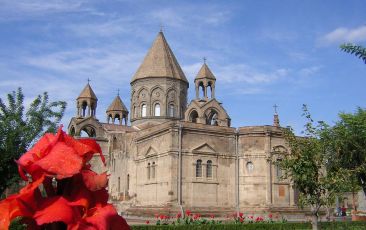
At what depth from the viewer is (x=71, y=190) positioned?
65.0 inches

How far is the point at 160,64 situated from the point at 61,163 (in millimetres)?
43305

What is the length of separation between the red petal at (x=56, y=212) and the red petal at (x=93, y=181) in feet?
0.40

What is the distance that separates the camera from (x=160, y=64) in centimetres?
4447

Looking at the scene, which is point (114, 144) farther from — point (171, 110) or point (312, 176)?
point (312, 176)

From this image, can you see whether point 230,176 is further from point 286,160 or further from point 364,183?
point 286,160

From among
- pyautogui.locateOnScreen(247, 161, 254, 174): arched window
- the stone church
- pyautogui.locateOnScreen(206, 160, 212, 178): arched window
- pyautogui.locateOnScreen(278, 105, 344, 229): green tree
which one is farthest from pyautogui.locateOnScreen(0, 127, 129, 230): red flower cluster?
pyautogui.locateOnScreen(247, 161, 254, 174): arched window

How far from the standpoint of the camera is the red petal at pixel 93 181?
1.66 m

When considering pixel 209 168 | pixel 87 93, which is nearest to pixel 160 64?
pixel 87 93

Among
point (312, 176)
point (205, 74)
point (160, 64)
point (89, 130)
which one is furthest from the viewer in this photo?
point (89, 130)

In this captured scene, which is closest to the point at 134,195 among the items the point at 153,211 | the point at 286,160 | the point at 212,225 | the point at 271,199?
the point at 153,211

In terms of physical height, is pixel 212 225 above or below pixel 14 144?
below

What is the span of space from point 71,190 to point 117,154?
125 ft

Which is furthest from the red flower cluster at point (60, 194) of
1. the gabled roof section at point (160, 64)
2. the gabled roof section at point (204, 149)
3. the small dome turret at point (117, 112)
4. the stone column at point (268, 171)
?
the small dome turret at point (117, 112)

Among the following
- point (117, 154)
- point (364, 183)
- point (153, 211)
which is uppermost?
point (117, 154)
